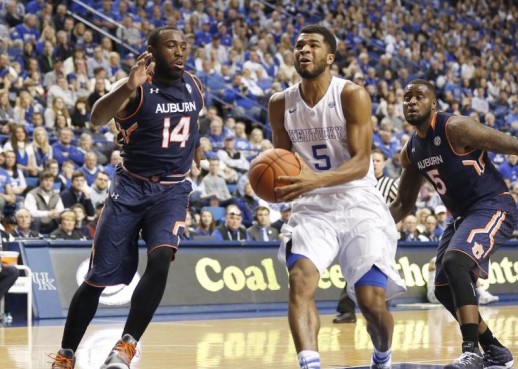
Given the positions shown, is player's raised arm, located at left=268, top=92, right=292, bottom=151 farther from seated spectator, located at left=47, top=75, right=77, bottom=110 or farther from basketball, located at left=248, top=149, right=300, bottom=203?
seated spectator, located at left=47, top=75, right=77, bottom=110

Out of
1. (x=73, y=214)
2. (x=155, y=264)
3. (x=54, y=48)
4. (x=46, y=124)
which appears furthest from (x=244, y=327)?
(x=54, y=48)

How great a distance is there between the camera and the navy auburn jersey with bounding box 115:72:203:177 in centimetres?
669

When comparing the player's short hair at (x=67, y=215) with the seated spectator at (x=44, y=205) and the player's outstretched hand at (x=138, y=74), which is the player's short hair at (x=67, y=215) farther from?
the player's outstretched hand at (x=138, y=74)

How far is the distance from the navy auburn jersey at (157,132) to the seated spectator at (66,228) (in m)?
6.57

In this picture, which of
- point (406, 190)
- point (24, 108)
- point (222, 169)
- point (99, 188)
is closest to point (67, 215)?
point (99, 188)

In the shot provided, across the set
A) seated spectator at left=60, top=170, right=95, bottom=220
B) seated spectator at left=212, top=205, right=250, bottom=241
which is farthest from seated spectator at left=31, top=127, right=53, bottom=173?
seated spectator at left=212, top=205, right=250, bottom=241

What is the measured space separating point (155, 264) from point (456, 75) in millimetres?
20953

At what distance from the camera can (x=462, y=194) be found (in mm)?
7500

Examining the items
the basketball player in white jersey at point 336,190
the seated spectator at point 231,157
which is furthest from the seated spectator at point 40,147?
the basketball player in white jersey at point 336,190

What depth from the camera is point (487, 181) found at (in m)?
7.48

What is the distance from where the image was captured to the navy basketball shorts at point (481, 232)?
7.23 m

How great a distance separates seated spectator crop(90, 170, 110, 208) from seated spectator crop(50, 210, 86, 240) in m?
1.29

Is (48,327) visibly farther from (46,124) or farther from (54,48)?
(54,48)

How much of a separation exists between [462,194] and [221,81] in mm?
13015
